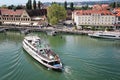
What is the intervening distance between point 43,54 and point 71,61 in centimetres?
236

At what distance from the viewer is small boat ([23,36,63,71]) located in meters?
19.8

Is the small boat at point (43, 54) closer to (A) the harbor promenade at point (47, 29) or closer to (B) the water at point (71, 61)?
(B) the water at point (71, 61)

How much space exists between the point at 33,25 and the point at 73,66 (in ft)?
73.7

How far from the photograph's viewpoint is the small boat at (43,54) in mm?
19844

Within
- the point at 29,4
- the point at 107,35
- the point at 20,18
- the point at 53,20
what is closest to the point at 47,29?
the point at 53,20

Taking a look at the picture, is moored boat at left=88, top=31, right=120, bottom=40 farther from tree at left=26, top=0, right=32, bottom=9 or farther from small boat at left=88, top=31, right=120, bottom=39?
tree at left=26, top=0, right=32, bottom=9

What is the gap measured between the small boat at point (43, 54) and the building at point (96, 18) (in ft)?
47.9

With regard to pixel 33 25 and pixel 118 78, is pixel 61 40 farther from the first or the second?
pixel 118 78

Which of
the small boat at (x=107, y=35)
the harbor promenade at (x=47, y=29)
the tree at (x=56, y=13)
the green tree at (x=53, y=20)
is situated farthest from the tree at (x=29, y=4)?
the small boat at (x=107, y=35)

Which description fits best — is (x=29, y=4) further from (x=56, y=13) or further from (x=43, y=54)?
(x=43, y=54)

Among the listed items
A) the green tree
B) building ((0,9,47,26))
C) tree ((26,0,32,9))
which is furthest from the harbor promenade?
tree ((26,0,32,9))

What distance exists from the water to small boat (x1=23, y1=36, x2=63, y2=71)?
0.40 meters

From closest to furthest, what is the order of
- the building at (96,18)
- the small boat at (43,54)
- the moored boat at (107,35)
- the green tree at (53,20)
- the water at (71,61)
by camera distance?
1. the water at (71,61)
2. the small boat at (43,54)
3. the moored boat at (107,35)
4. the building at (96,18)
5. the green tree at (53,20)

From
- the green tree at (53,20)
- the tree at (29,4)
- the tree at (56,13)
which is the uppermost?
the tree at (29,4)
